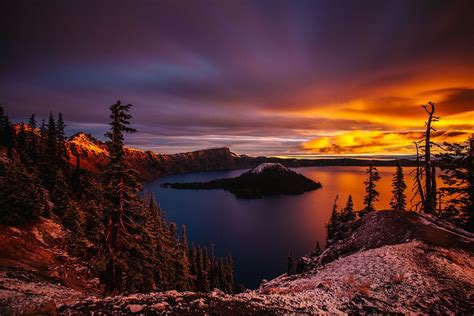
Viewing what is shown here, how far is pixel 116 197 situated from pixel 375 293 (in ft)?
52.7

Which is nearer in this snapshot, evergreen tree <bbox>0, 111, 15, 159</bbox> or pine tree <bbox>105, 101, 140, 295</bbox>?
pine tree <bbox>105, 101, 140, 295</bbox>

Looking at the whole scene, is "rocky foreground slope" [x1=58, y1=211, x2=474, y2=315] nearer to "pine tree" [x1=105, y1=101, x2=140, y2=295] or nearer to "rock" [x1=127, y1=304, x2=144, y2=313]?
"rock" [x1=127, y1=304, x2=144, y2=313]

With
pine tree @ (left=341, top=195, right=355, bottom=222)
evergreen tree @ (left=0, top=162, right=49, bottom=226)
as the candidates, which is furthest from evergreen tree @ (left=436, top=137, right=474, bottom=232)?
evergreen tree @ (left=0, top=162, right=49, bottom=226)

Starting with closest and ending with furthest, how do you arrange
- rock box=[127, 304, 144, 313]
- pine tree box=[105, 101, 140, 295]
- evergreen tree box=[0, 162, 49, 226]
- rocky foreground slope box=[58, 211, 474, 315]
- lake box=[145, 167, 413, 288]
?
rock box=[127, 304, 144, 313] < rocky foreground slope box=[58, 211, 474, 315] < pine tree box=[105, 101, 140, 295] < evergreen tree box=[0, 162, 49, 226] < lake box=[145, 167, 413, 288]

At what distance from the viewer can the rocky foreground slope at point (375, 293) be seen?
7879 millimetres

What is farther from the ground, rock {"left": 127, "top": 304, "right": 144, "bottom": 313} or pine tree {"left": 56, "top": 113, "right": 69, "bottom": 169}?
pine tree {"left": 56, "top": 113, "right": 69, "bottom": 169}

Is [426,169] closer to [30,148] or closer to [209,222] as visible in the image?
[30,148]

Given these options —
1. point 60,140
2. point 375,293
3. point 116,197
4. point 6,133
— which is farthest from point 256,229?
point 375,293

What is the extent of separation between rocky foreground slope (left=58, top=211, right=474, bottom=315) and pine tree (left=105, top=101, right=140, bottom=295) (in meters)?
7.99

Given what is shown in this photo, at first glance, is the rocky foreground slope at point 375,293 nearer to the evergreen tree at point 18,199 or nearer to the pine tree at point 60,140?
the evergreen tree at point 18,199

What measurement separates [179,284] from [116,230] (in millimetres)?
30067

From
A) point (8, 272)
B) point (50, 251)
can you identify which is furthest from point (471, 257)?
point (50, 251)

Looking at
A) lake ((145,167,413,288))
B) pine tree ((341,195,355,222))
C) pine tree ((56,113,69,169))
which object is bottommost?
lake ((145,167,413,288))

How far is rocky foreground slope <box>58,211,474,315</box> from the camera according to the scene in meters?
7.88
